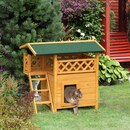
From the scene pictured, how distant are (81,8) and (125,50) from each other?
8.63 feet

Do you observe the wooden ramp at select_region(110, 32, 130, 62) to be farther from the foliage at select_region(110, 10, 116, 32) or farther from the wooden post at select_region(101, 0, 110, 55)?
the wooden post at select_region(101, 0, 110, 55)

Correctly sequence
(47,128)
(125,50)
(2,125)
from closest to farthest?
(2,125) → (47,128) → (125,50)

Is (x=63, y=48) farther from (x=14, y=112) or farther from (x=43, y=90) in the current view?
(x=14, y=112)

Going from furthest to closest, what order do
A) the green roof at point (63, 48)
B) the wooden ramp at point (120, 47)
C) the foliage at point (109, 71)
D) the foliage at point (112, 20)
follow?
the foliage at point (112, 20) → the wooden ramp at point (120, 47) → the foliage at point (109, 71) → the green roof at point (63, 48)

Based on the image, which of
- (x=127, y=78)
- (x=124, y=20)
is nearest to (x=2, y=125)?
(x=127, y=78)

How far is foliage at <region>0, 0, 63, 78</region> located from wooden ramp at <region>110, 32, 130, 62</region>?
4323 millimetres

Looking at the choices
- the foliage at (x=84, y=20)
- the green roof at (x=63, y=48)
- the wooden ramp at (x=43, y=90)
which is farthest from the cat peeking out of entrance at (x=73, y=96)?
the foliage at (x=84, y=20)

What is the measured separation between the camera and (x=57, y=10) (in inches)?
425

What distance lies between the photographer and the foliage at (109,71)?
12602 mm

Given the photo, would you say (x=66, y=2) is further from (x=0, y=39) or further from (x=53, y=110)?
(x=53, y=110)

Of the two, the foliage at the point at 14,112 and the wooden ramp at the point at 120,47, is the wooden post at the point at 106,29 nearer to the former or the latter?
the wooden ramp at the point at 120,47

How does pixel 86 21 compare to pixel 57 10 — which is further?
pixel 86 21

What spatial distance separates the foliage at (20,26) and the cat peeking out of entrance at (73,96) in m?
1.72

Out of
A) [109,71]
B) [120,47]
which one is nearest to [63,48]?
[109,71]
